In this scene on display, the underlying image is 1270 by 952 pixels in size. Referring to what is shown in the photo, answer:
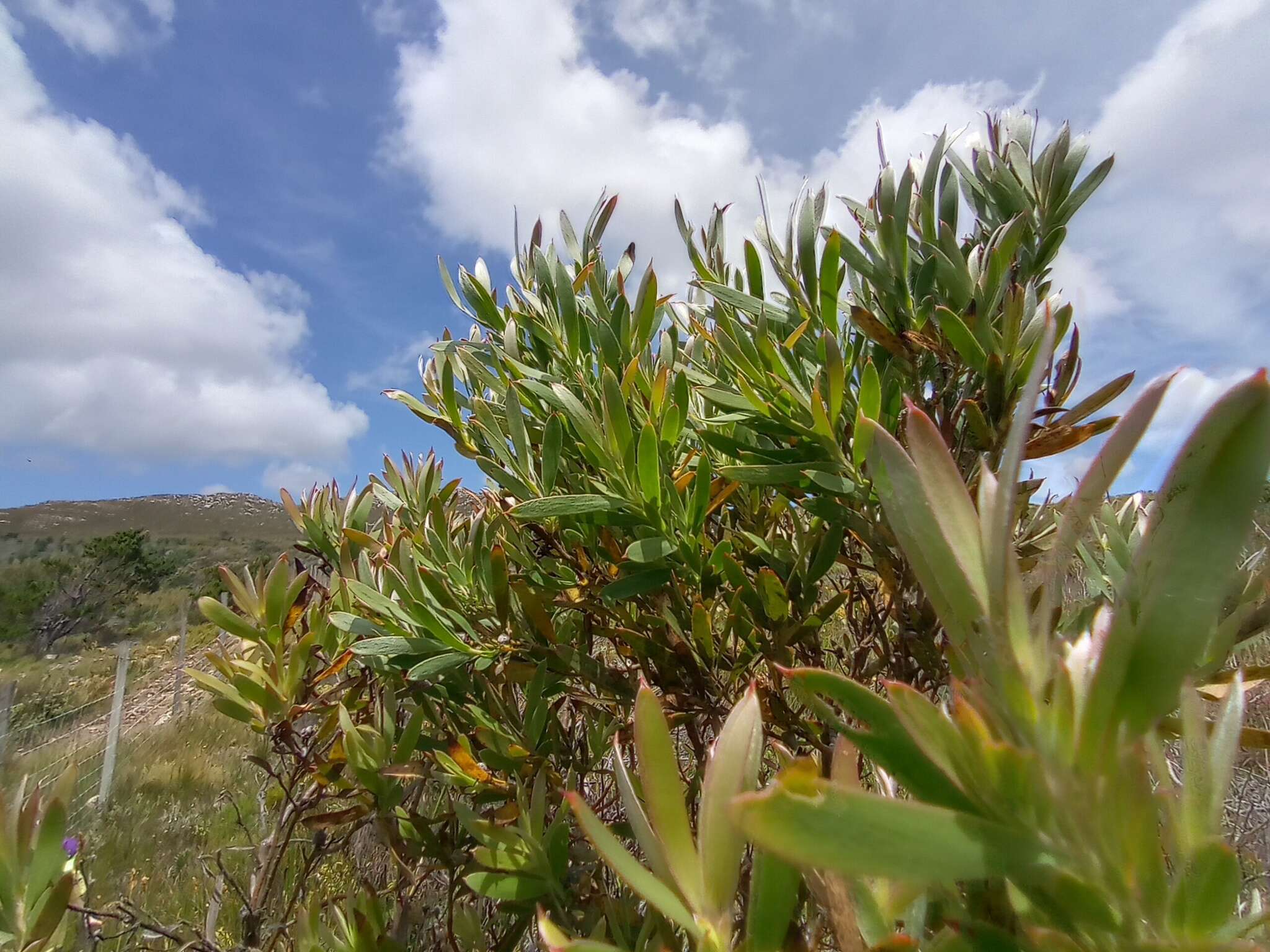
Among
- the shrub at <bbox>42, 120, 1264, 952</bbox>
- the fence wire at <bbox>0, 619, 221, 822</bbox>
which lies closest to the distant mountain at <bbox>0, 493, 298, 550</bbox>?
the fence wire at <bbox>0, 619, 221, 822</bbox>

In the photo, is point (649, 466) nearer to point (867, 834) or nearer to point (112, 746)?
point (867, 834)

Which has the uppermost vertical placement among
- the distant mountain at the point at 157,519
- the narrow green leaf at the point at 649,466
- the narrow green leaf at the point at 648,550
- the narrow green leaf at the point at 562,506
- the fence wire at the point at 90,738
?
the distant mountain at the point at 157,519

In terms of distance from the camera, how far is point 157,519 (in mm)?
65438

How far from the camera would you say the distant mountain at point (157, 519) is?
58.3 meters

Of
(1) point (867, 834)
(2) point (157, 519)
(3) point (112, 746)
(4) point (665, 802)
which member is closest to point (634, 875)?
(4) point (665, 802)

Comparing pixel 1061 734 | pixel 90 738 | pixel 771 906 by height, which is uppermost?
pixel 1061 734

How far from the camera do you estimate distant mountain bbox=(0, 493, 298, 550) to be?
58281mm

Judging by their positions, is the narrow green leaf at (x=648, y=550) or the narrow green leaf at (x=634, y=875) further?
the narrow green leaf at (x=648, y=550)

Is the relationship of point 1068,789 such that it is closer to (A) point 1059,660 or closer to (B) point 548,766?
(A) point 1059,660

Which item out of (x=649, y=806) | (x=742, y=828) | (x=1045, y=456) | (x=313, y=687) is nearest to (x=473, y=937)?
(x=313, y=687)

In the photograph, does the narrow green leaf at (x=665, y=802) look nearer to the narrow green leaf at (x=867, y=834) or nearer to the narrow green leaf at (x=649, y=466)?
the narrow green leaf at (x=867, y=834)

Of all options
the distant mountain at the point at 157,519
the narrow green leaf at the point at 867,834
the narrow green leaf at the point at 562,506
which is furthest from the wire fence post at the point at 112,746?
the distant mountain at the point at 157,519

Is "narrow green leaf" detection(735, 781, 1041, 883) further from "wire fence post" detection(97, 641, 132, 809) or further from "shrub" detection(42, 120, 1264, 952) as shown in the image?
"wire fence post" detection(97, 641, 132, 809)

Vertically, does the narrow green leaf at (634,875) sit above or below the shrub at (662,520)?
below
